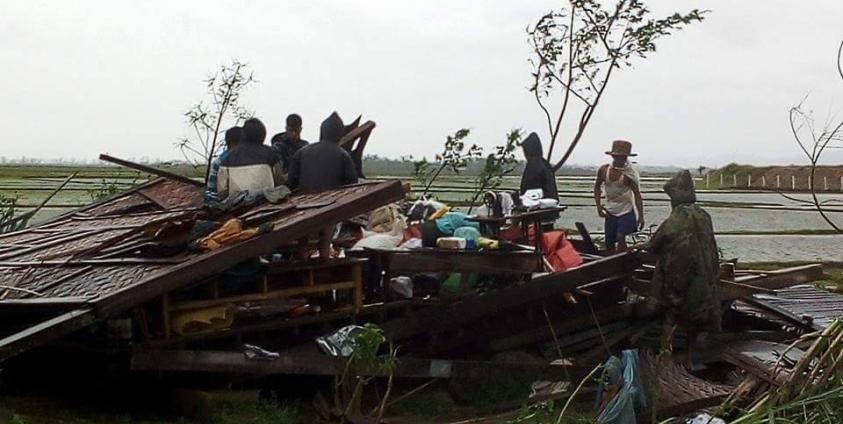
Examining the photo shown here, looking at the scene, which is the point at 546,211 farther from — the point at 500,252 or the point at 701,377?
the point at 701,377

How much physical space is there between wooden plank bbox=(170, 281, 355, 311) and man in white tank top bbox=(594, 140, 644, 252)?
3606 millimetres

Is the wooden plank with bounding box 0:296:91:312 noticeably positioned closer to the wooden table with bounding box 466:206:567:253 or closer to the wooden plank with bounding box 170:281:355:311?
the wooden plank with bounding box 170:281:355:311

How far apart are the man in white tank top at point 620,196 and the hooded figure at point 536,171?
0.54 meters

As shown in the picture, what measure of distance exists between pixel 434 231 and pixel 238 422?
91.6 inches

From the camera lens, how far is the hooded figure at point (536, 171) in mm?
10734

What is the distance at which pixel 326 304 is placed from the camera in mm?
8172

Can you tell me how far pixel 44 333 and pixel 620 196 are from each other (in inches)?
247

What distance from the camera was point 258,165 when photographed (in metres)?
8.74

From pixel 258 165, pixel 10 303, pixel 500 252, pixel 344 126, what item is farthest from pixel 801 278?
pixel 10 303

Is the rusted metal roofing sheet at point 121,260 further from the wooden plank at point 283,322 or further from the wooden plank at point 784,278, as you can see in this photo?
the wooden plank at point 784,278

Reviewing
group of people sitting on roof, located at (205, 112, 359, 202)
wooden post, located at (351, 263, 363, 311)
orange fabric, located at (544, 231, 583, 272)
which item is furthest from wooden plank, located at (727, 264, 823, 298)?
group of people sitting on roof, located at (205, 112, 359, 202)

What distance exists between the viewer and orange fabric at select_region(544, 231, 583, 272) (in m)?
9.34

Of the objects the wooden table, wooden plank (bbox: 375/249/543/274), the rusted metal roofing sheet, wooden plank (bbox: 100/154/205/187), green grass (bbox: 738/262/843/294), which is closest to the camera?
the rusted metal roofing sheet

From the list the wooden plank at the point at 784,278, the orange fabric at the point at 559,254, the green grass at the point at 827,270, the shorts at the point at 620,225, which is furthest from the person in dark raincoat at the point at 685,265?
the green grass at the point at 827,270
